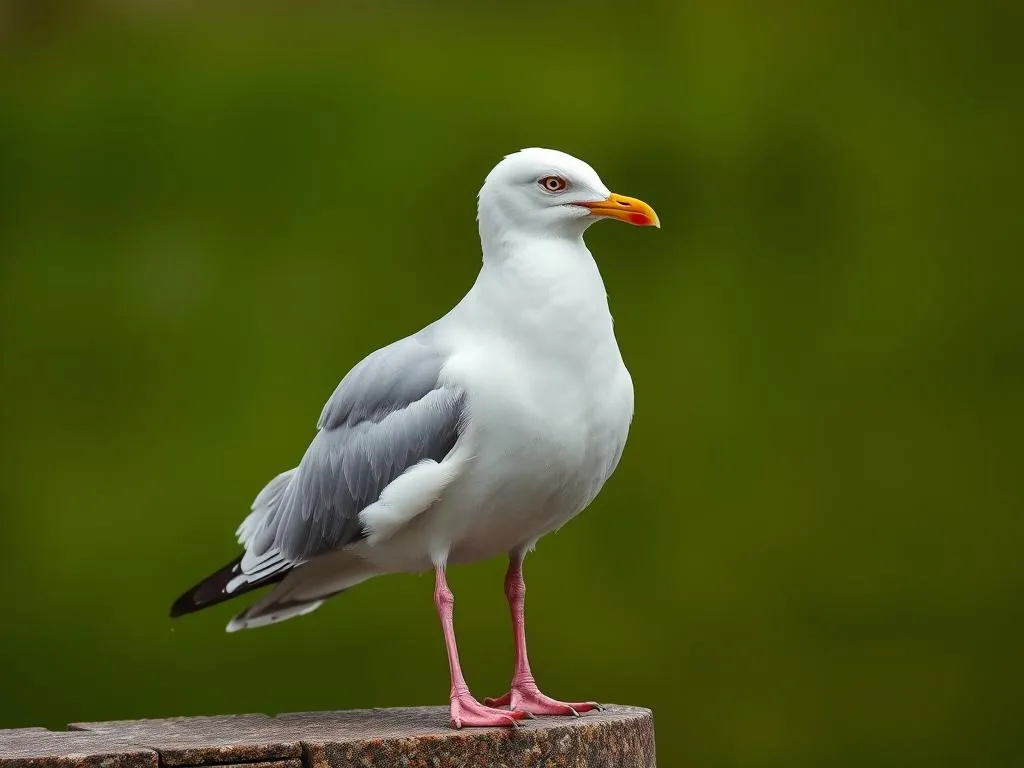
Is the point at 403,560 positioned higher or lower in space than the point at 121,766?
higher

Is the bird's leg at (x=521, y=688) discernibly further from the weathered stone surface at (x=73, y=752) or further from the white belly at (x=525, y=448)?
the weathered stone surface at (x=73, y=752)

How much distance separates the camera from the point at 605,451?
10.5ft

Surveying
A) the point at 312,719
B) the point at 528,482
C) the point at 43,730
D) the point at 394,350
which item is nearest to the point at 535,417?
the point at 528,482

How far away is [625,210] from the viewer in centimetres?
318

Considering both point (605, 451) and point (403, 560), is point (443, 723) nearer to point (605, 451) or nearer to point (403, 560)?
point (403, 560)

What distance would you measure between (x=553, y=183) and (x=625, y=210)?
0.54 ft

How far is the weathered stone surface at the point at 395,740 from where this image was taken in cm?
296

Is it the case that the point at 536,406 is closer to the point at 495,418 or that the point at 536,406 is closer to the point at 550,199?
the point at 495,418

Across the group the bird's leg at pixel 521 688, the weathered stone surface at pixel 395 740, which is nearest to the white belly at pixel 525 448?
the bird's leg at pixel 521 688

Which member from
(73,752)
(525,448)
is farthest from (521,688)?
(73,752)

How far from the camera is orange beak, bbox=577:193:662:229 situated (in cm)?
317

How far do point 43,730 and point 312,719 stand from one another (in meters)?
0.60

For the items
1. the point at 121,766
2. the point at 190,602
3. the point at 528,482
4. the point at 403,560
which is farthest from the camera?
the point at 190,602

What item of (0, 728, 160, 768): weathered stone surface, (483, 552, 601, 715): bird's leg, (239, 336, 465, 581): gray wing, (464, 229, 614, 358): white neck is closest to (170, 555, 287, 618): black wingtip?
(239, 336, 465, 581): gray wing
